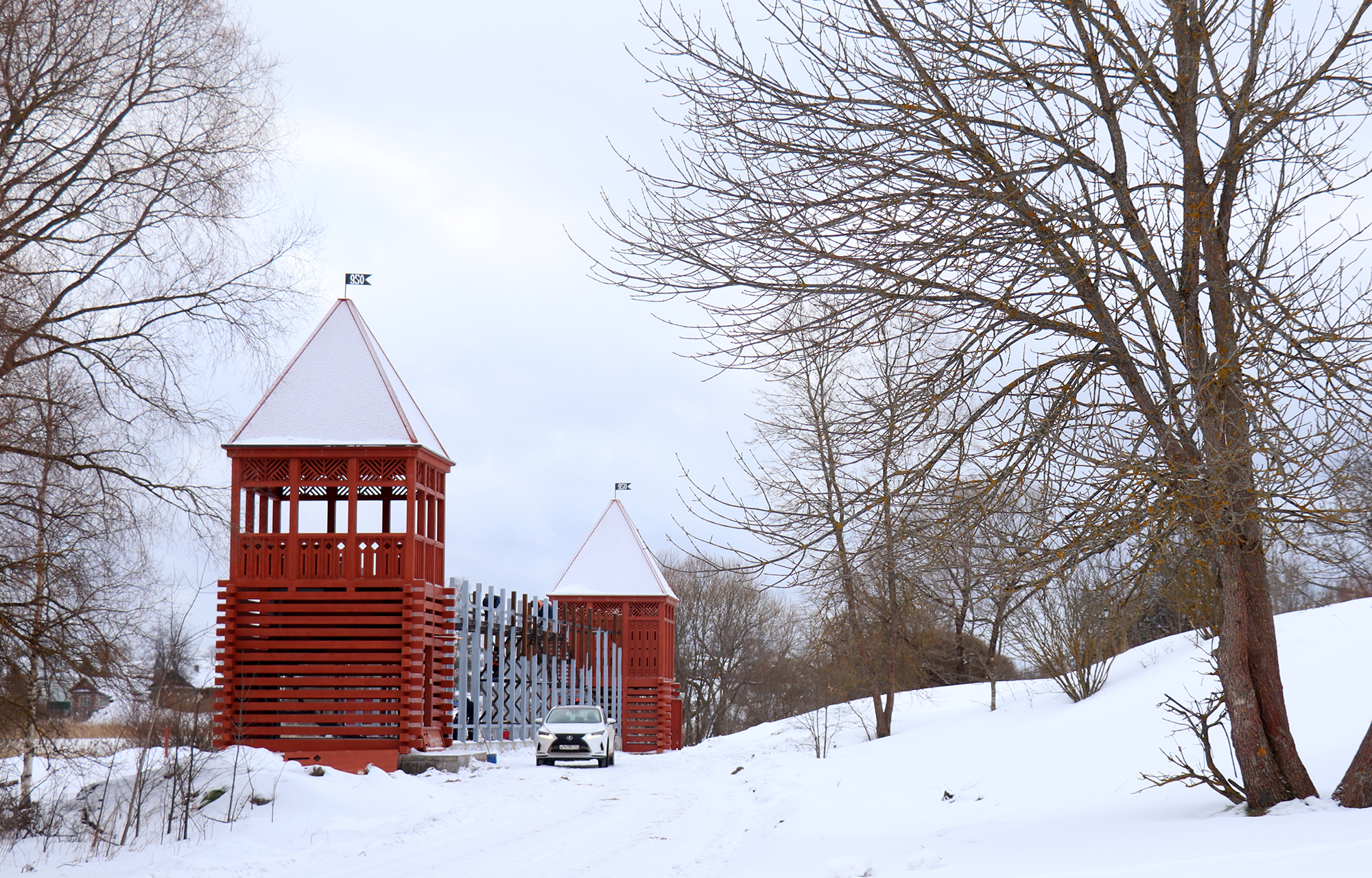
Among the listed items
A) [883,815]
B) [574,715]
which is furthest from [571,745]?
[883,815]

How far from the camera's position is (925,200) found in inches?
303

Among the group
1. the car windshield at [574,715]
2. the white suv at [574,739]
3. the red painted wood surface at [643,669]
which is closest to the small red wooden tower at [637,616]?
the red painted wood surface at [643,669]

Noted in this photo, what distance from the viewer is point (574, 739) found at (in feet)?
73.3

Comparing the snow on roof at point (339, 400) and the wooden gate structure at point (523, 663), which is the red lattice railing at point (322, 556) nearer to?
the snow on roof at point (339, 400)

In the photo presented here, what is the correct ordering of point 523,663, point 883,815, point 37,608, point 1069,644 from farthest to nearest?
point 523,663
point 1069,644
point 883,815
point 37,608

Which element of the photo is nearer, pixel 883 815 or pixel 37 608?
pixel 37 608

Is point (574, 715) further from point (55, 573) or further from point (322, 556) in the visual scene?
point (55, 573)

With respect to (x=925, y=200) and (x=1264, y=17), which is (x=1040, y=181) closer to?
(x=925, y=200)

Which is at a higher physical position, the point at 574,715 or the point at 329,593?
the point at 329,593

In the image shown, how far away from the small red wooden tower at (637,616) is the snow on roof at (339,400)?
13170mm

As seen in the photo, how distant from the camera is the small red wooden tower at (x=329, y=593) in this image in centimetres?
1734

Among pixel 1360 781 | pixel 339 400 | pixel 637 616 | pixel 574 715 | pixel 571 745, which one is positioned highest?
pixel 339 400

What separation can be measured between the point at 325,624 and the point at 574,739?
6722mm

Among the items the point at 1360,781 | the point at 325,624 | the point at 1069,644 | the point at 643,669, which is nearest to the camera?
the point at 1360,781
